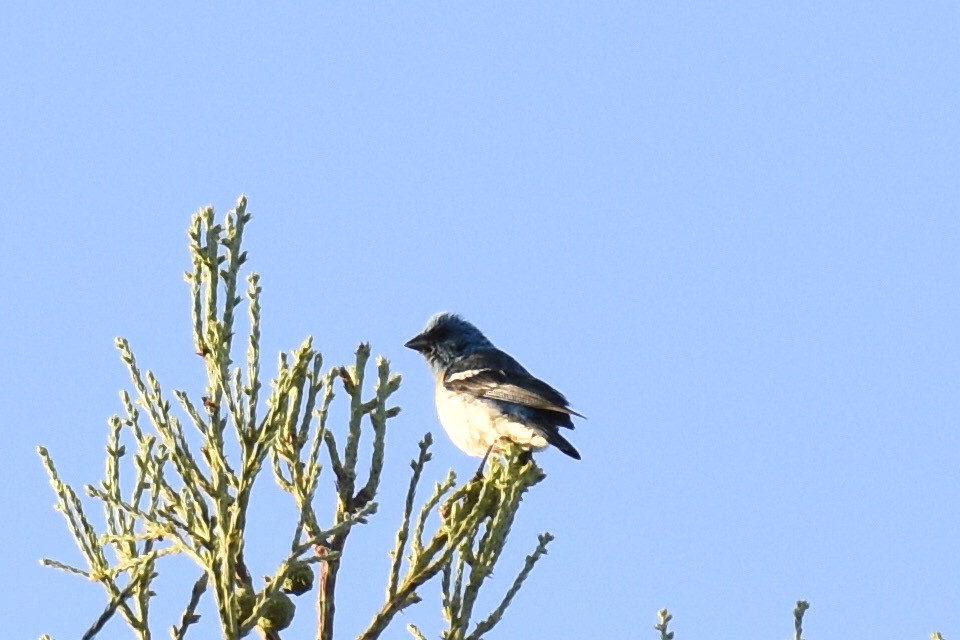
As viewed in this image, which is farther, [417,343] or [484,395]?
[417,343]

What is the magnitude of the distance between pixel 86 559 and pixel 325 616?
3.29ft

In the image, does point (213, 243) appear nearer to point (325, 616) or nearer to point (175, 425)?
point (175, 425)

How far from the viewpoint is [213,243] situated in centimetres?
476

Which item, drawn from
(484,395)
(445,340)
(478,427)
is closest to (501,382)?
(484,395)

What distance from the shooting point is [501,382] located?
9758mm

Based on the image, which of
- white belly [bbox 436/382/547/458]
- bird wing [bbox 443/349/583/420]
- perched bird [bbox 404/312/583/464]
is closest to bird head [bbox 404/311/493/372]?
perched bird [bbox 404/312/583/464]

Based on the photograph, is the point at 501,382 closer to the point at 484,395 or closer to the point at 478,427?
the point at 484,395

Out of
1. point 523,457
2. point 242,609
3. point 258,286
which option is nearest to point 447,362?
point 523,457

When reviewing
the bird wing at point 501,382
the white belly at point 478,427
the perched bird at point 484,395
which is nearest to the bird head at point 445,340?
the perched bird at point 484,395

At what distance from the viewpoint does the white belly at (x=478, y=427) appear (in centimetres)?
915

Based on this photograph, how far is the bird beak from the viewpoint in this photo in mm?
11182

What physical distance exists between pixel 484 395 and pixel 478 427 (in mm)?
239

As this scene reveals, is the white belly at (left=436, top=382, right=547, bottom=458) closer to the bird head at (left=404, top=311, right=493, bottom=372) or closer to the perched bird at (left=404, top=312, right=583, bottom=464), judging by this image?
the perched bird at (left=404, top=312, right=583, bottom=464)

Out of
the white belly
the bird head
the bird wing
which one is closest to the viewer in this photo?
the white belly
